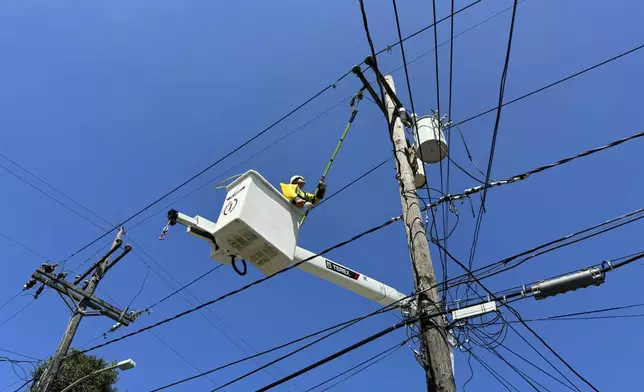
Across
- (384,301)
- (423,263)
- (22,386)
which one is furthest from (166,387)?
(22,386)

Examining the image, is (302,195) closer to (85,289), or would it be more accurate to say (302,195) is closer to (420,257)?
(420,257)

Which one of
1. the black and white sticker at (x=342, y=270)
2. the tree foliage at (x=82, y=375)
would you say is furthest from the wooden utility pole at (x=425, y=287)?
the tree foliage at (x=82, y=375)

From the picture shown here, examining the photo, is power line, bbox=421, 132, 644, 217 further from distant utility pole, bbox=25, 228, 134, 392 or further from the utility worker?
distant utility pole, bbox=25, 228, 134, 392

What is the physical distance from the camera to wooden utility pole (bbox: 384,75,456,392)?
429cm

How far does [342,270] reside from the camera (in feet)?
20.8

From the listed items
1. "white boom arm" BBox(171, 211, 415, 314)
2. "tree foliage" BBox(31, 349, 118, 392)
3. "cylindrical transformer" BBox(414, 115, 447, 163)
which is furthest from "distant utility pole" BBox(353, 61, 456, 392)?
"tree foliage" BBox(31, 349, 118, 392)

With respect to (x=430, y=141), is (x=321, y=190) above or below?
below

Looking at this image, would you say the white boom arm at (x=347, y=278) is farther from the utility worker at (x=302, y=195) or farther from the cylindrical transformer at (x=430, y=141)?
the cylindrical transformer at (x=430, y=141)

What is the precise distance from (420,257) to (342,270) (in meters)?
1.40

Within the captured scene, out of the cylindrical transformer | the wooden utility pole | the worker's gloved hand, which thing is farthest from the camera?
the cylindrical transformer

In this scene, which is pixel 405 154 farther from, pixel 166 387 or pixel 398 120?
pixel 166 387

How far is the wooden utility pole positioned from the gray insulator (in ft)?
3.54

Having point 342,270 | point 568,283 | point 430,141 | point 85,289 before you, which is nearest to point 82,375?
point 85,289

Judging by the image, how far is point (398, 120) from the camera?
7184 mm
